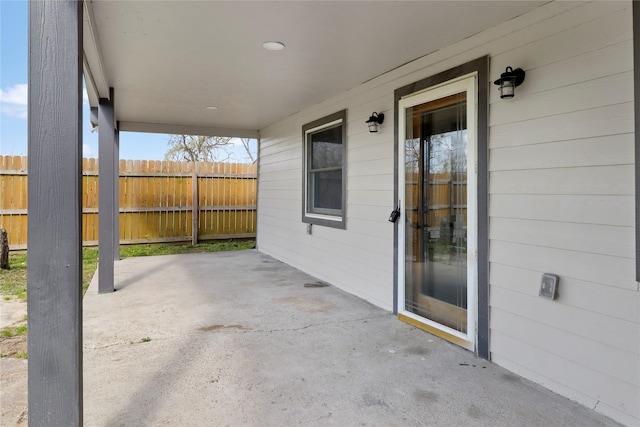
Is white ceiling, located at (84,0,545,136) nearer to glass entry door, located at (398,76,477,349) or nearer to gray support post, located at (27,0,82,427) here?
glass entry door, located at (398,76,477,349)

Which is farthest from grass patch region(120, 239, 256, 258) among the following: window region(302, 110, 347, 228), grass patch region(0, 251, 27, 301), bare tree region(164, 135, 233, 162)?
bare tree region(164, 135, 233, 162)

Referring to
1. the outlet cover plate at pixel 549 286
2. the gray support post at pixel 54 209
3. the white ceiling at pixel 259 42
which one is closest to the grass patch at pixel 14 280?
the white ceiling at pixel 259 42

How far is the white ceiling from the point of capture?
104 inches

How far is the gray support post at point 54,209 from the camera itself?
1.63 m

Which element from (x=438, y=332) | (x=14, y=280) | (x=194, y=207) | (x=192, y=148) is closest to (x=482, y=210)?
(x=438, y=332)

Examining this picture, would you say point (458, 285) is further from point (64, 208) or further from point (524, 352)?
point (64, 208)

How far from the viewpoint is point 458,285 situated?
3.20m

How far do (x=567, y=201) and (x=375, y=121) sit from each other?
2.17 meters

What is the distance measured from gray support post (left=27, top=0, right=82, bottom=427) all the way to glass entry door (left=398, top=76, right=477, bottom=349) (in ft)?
8.47

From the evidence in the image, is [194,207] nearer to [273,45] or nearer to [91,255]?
[91,255]

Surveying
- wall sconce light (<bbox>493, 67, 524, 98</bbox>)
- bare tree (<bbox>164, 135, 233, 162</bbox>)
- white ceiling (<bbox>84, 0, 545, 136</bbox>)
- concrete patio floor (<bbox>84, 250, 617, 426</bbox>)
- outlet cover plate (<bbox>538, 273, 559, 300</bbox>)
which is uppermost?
bare tree (<bbox>164, 135, 233, 162</bbox>)

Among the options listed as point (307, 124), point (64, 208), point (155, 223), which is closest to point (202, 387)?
point (64, 208)

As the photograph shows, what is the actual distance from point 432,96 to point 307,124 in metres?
2.72

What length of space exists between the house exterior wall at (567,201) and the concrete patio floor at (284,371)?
0.79ft
